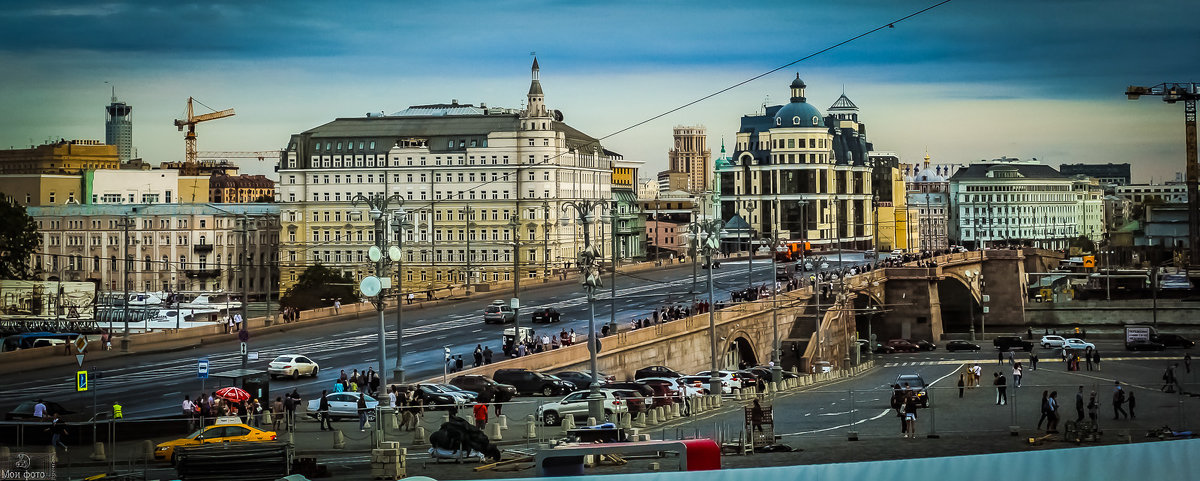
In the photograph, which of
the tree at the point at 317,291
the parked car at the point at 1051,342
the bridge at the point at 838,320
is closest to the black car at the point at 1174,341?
the parked car at the point at 1051,342

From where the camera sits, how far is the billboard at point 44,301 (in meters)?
45.2

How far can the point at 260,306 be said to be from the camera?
7038 centimetres

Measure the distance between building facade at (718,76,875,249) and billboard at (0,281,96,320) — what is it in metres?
63.2

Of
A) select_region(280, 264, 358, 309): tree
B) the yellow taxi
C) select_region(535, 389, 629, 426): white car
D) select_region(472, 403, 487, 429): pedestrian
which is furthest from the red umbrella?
select_region(280, 264, 358, 309): tree

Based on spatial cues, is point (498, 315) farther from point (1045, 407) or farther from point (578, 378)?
point (1045, 407)

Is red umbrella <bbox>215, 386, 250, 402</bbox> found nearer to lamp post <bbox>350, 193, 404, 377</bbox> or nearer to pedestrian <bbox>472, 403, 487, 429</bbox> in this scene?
lamp post <bbox>350, 193, 404, 377</bbox>

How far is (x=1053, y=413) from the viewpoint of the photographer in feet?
80.2

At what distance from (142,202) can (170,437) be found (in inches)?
2206

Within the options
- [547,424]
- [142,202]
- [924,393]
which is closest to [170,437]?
[547,424]

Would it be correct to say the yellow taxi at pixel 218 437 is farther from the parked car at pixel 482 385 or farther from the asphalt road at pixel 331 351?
the parked car at pixel 482 385

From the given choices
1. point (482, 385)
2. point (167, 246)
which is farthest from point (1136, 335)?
point (167, 246)

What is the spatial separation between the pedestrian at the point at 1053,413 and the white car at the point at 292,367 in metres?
16.0

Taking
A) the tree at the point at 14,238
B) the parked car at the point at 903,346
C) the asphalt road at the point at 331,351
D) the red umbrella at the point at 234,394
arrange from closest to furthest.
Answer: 1. the red umbrella at the point at 234,394
2. the asphalt road at the point at 331,351
3. the tree at the point at 14,238
4. the parked car at the point at 903,346

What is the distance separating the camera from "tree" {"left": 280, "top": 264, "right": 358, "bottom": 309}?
2552 inches
